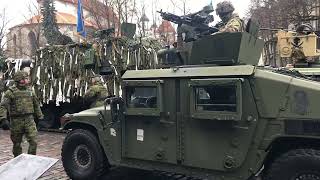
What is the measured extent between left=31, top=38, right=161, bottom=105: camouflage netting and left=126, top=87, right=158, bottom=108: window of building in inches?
268

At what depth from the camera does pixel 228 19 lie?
7770 millimetres

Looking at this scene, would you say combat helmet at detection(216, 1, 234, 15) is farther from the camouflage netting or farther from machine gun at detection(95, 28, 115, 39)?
machine gun at detection(95, 28, 115, 39)

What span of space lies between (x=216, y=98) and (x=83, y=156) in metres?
2.61

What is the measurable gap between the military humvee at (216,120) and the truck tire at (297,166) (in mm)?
11

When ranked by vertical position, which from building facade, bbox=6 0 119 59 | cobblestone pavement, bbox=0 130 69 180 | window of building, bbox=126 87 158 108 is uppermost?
building facade, bbox=6 0 119 59

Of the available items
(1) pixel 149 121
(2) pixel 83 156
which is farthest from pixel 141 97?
(2) pixel 83 156

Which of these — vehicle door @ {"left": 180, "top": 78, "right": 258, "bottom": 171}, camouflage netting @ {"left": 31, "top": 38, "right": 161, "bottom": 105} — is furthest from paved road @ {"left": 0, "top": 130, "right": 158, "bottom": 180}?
vehicle door @ {"left": 180, "top": 78, "right": 258, "bottom": 171}

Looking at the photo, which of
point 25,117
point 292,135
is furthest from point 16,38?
point 292,135

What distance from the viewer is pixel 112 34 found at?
14383 millimetres

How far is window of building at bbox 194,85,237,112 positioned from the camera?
19.3ft

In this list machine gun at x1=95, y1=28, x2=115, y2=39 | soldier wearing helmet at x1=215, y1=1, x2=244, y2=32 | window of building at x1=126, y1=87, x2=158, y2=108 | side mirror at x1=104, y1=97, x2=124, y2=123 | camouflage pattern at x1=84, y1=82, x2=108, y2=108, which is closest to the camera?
window of building at x1=126, y1=87, x2=158, y2=108

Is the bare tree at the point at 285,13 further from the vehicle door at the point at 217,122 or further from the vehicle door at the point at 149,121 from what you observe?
the vehicle door at the point at 217,122

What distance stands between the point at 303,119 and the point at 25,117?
490 centimetres

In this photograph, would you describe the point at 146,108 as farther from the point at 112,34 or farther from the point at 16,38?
the point at 16,38
